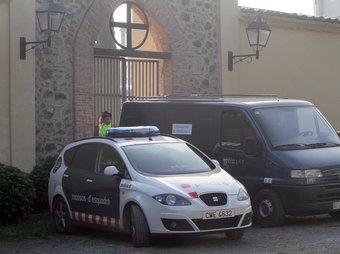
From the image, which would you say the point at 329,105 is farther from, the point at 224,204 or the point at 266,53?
the point at 224,204

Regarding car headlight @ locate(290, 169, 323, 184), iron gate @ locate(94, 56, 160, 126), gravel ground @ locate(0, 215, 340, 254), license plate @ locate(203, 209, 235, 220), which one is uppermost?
iron gate @ locate(94, 56, 160, 126)

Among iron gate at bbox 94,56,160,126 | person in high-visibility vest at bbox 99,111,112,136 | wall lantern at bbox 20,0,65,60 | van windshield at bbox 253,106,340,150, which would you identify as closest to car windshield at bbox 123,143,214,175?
van windshield at bbox 253,106,340,150

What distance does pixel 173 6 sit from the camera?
18.5 metres

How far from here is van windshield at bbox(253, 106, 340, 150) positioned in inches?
520

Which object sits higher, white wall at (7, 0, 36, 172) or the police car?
white wall at (7, 0, 36, 172)

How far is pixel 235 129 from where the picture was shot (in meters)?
13.6

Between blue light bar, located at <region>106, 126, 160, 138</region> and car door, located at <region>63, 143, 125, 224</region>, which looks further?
blue light bar, located at <region>106, 126, 160, 138</region>

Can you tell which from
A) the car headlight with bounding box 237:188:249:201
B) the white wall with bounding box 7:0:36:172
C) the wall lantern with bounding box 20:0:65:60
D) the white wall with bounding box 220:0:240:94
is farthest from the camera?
the white wall with bounding box 220:0:240:94

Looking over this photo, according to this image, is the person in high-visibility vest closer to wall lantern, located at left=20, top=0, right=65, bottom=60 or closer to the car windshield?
wall lantern, located at left=20, top=0, right=65, bottom=60

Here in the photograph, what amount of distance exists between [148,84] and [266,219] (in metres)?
6.77

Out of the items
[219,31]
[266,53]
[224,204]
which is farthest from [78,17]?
[224,204]

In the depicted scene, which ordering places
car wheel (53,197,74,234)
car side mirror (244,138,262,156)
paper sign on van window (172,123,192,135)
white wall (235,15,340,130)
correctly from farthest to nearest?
white wall (235,15,340,130)
paper sign on van window (172,123,192,135)
car side mirror (244,138,262,156)
car wheel (53,197,74,234)

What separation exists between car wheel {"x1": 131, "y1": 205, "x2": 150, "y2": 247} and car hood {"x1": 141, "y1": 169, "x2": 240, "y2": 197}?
46 cm

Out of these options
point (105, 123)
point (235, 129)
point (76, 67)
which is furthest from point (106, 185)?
point (76, 67)
